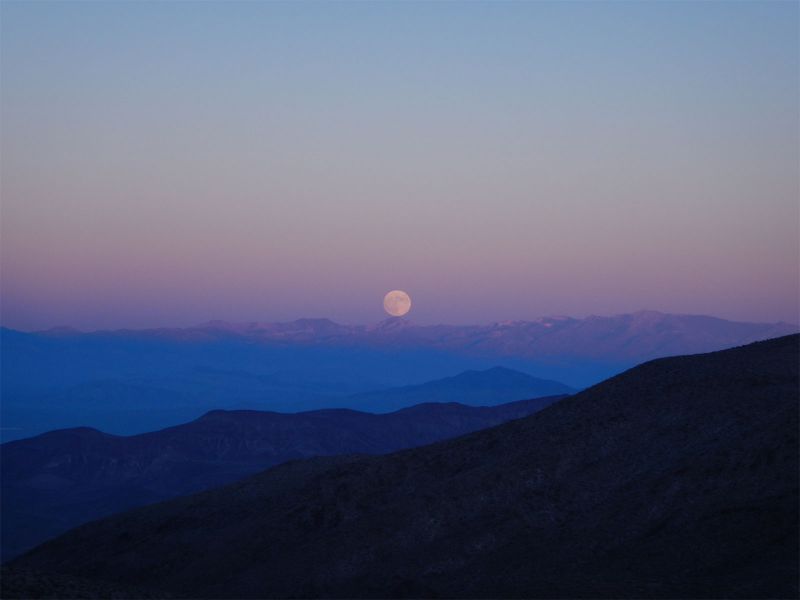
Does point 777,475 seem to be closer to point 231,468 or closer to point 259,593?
point 259,593

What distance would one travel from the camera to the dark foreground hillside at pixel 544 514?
2444 centimetres

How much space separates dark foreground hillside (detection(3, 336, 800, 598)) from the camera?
2444cm

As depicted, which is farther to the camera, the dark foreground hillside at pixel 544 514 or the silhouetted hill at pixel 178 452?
the silhouetted hill at pixel 178 452

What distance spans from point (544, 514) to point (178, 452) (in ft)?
212

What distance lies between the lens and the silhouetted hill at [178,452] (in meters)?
72.4

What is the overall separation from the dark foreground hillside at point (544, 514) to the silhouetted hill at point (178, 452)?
29054 mm

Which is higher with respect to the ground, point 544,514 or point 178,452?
point 544,514

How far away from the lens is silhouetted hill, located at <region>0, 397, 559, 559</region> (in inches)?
2852

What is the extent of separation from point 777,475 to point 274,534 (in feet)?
61.5

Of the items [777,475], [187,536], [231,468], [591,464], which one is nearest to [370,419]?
[231,468]

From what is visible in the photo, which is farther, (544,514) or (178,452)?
(178,452)

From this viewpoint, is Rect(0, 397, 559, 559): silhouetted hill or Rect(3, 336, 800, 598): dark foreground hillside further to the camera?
Rect(0, 397, 559, 559): silhouetted hill

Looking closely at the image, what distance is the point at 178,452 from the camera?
88625 millimetres

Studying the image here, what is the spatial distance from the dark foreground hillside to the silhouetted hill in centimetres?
2905
